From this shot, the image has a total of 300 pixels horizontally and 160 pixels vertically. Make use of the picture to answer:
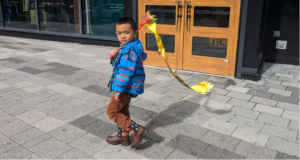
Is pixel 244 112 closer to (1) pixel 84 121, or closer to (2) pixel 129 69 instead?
(2) pixel 129 69

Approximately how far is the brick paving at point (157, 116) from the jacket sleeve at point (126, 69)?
2.92ft

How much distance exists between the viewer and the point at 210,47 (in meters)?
6.25

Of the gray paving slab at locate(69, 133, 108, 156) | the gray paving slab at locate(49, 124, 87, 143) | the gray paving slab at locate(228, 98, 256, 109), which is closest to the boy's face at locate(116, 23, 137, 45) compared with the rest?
the gray paving slab at locate(69, 133, 108, 156)

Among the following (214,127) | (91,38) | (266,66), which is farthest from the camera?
(91,38)

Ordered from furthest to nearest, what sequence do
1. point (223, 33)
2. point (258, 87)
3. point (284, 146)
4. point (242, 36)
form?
point (223, 33), point (242, 36), point (258, 87), point (284, 146)

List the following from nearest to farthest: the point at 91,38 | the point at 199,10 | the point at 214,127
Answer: the point at 214,127 → the point at 199,10 → the point at 91,38

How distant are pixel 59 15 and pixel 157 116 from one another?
28.3 feet

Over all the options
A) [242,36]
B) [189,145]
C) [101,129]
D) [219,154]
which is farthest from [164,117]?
[242,36]

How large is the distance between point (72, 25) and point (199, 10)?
6239mm

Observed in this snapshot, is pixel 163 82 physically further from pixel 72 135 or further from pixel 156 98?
pixel 72 135

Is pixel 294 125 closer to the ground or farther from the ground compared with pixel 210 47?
closer to the ground

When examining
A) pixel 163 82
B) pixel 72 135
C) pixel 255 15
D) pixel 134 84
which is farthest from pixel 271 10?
pixel 72 135

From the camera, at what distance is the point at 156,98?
16.2 feet

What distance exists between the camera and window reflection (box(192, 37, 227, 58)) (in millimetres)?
6137
